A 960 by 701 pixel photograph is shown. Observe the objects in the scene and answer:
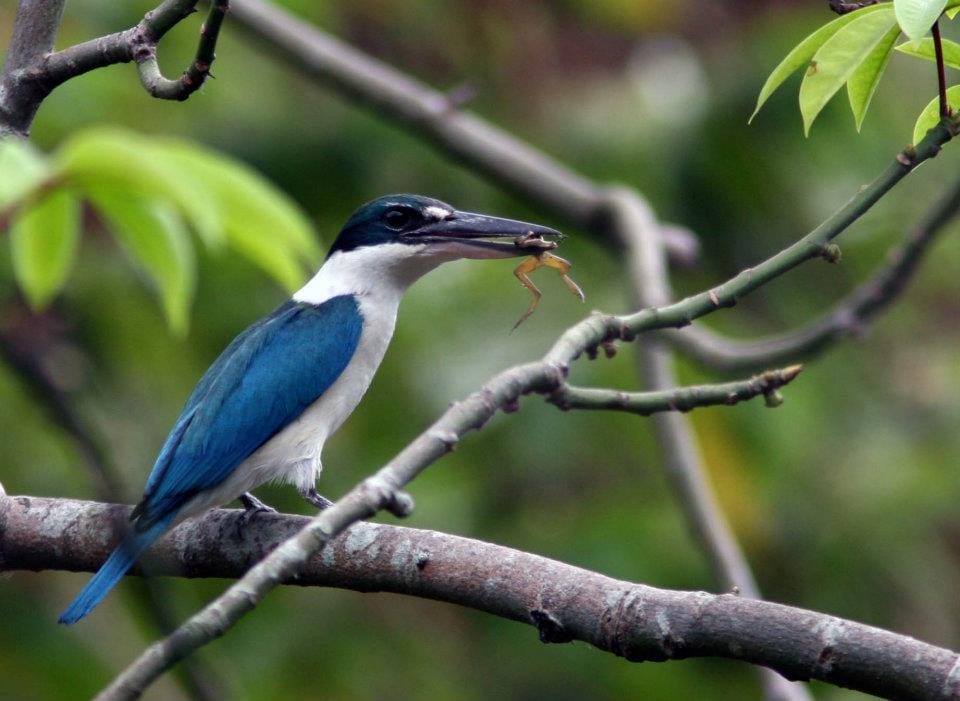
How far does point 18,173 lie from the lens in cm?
148

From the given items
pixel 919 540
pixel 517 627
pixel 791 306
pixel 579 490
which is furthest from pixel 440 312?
pixel 919 540

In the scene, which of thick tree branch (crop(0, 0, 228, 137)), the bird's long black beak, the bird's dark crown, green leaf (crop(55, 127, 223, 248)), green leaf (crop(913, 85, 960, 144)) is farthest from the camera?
the bird's dark crown

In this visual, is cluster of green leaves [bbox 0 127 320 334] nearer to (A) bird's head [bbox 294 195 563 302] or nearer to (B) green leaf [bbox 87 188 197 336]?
(B) green leaf [bbox 87 188 197 336]

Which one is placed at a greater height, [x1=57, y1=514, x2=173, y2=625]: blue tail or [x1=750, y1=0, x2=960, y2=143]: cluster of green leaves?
[x1=750, y1=0, x2=960, y2=143]: cluster of green leaves

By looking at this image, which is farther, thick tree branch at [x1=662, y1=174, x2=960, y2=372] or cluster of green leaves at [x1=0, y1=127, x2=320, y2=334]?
thick tree branch at [x1=662, y1=174, x2=960, y2=372]

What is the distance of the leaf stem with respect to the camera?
1.96 metres

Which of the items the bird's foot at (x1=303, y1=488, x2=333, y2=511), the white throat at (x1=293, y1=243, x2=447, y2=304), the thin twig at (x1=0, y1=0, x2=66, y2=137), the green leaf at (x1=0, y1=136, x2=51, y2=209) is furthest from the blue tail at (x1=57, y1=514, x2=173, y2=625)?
the green leaf at (x1=0, y1=136, x2=51, y2=209)

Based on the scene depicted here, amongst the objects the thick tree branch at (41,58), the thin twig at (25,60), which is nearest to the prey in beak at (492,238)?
the thick tree branch at (41,58)

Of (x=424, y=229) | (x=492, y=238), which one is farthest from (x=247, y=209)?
(x=424, y=229)

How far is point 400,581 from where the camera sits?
2584 mm

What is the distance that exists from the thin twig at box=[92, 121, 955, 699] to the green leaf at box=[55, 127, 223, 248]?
50 centimetres

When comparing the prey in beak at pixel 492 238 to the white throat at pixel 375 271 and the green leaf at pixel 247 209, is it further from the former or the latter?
the green leaf at pixel 247 209

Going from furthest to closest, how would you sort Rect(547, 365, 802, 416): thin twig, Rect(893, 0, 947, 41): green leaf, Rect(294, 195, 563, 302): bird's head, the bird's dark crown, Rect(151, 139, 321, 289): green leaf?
the bird's dark crown < Rect(294, 195, 563, 302): bird's head < Rect(547, 365, 802, 416): thin twig < Rect(893, 0, 947, 41): green leaf < Rect(151, 139, 321, 289): green leaf

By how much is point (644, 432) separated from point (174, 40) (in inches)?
97.0
